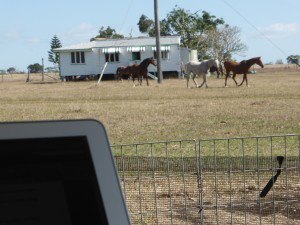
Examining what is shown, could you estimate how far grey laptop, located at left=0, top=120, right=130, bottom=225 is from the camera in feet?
3.74

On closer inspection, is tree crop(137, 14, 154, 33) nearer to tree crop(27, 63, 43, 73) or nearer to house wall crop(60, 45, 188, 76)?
tree crop(27, 63, 43, 73)

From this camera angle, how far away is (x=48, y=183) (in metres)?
1.16

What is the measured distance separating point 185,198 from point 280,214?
885mm

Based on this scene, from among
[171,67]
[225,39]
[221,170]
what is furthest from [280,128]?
[225,39]

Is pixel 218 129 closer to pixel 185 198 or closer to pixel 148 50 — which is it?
pixel 185 198

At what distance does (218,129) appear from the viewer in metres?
11.4

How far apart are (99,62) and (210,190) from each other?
49606mm

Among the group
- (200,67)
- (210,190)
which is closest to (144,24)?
(200,67)

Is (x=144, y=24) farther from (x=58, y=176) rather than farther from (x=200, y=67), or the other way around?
(x=58, y=176)

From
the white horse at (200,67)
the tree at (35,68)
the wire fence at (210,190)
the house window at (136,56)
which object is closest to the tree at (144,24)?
the tree at (35,68)

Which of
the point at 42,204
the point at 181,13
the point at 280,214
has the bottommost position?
the point at 280,214

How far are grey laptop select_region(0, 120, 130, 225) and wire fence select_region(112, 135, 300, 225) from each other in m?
4.11

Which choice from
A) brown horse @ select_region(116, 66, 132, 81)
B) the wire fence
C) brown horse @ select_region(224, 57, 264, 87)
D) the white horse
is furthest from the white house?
the wire fence

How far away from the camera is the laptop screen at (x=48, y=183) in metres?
1.13
